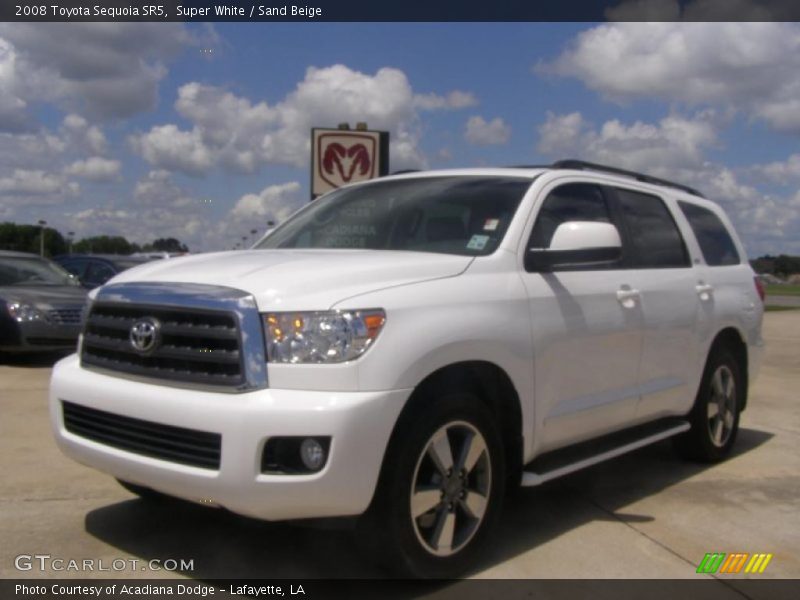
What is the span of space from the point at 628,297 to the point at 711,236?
179 cm

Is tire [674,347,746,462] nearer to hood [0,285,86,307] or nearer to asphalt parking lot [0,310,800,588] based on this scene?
asphalt parking lot [0,310,800,588]

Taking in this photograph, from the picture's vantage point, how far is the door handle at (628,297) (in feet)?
15.6

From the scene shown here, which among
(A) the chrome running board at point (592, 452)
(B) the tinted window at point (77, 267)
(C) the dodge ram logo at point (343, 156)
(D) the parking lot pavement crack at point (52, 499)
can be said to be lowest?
(D) the parking lot pavement crack at point (52, 499)

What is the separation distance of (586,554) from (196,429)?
2.01 meters

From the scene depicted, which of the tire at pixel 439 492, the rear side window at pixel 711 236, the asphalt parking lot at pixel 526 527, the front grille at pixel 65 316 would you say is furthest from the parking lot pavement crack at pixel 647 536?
the front grille at pixel 65 316

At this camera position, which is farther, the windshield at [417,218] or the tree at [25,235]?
the tree at [25,235]

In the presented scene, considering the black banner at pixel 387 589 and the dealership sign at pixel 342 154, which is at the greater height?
the dealership sign at pixel 342 154

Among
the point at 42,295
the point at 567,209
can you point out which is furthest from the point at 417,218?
the point at 42,295

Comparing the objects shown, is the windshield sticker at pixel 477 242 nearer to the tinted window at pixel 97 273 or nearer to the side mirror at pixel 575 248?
the side mirror at pixel 575 248

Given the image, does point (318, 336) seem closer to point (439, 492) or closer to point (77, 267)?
point (439, 492)

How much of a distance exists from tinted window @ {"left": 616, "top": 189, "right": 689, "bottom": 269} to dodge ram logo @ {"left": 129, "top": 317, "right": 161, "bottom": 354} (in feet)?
9.53

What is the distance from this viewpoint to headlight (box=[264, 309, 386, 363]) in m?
3.31

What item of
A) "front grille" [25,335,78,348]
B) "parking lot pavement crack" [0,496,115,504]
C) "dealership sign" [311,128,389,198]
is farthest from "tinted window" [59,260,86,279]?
"parking lot pavement crack" [0,496,115,504]

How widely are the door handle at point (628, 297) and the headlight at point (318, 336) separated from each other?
1.92 metres
